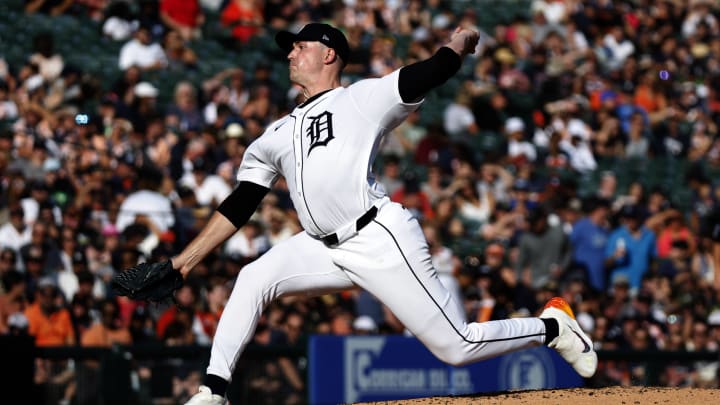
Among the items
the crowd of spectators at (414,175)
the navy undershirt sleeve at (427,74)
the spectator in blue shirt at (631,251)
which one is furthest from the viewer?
the spectator in blue shirt at (631,251)

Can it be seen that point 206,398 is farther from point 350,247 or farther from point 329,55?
point 329,55

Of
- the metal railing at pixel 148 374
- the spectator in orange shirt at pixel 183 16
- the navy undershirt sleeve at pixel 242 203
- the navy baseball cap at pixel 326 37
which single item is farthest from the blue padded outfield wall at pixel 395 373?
the spectator in orange shirt at pixel 183 16

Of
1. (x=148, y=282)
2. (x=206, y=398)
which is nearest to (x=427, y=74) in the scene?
(x=148, y=282)

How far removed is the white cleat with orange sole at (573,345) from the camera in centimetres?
617

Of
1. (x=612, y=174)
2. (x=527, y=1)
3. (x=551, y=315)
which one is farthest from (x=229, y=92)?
(x=551, y=315)

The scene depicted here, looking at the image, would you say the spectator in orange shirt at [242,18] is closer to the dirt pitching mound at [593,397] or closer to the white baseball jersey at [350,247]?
the dirt pitching mound at [593,397]

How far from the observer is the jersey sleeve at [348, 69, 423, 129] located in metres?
5.60

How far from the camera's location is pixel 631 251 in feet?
45.5

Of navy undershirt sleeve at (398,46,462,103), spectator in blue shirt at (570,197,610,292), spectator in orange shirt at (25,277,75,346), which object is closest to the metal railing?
spectator in orange shirt at (25,277,75,346)

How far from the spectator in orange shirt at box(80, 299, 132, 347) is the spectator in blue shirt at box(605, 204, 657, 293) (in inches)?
222

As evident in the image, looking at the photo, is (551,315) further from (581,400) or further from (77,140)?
(77,140)

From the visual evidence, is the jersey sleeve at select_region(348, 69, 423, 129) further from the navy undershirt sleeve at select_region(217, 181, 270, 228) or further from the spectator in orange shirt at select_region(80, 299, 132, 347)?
the spectator in orange shirt at select_region(80, 299, 132, 347)

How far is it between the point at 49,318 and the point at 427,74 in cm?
572

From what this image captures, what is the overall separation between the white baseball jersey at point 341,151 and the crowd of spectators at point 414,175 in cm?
373
